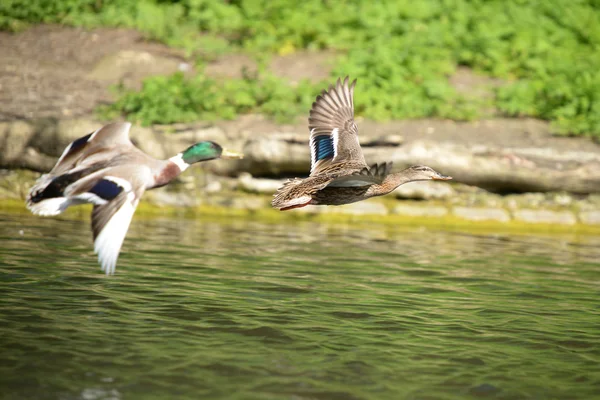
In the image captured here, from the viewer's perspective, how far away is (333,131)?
6.71 meters

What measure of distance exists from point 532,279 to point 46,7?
31.4ft

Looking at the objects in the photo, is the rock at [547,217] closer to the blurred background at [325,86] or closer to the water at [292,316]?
the blurred background at [325,86]

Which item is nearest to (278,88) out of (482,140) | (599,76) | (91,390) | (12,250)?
(482,140)

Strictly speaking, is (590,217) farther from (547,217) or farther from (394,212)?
(394,212)

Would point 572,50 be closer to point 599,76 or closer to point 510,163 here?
point 599,76

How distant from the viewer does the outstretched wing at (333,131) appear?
20.9ft

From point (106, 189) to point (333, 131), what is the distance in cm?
235

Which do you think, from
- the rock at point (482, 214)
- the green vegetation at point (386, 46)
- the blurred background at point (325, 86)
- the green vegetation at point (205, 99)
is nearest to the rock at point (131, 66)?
the blurred background at point (325, 86)

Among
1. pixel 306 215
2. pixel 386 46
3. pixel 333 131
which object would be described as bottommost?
pixel 306 215

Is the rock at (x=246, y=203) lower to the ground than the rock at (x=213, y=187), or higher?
lower

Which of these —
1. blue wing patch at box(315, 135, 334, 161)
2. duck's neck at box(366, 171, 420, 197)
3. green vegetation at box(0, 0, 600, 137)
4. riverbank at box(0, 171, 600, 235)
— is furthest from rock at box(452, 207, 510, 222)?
duck's neck at box(366, 171, 420, 197)

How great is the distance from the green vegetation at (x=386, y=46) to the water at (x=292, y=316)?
114 inches

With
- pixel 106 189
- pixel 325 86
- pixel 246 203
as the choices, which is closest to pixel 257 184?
pixel 246 203

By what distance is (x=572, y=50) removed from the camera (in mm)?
12500
